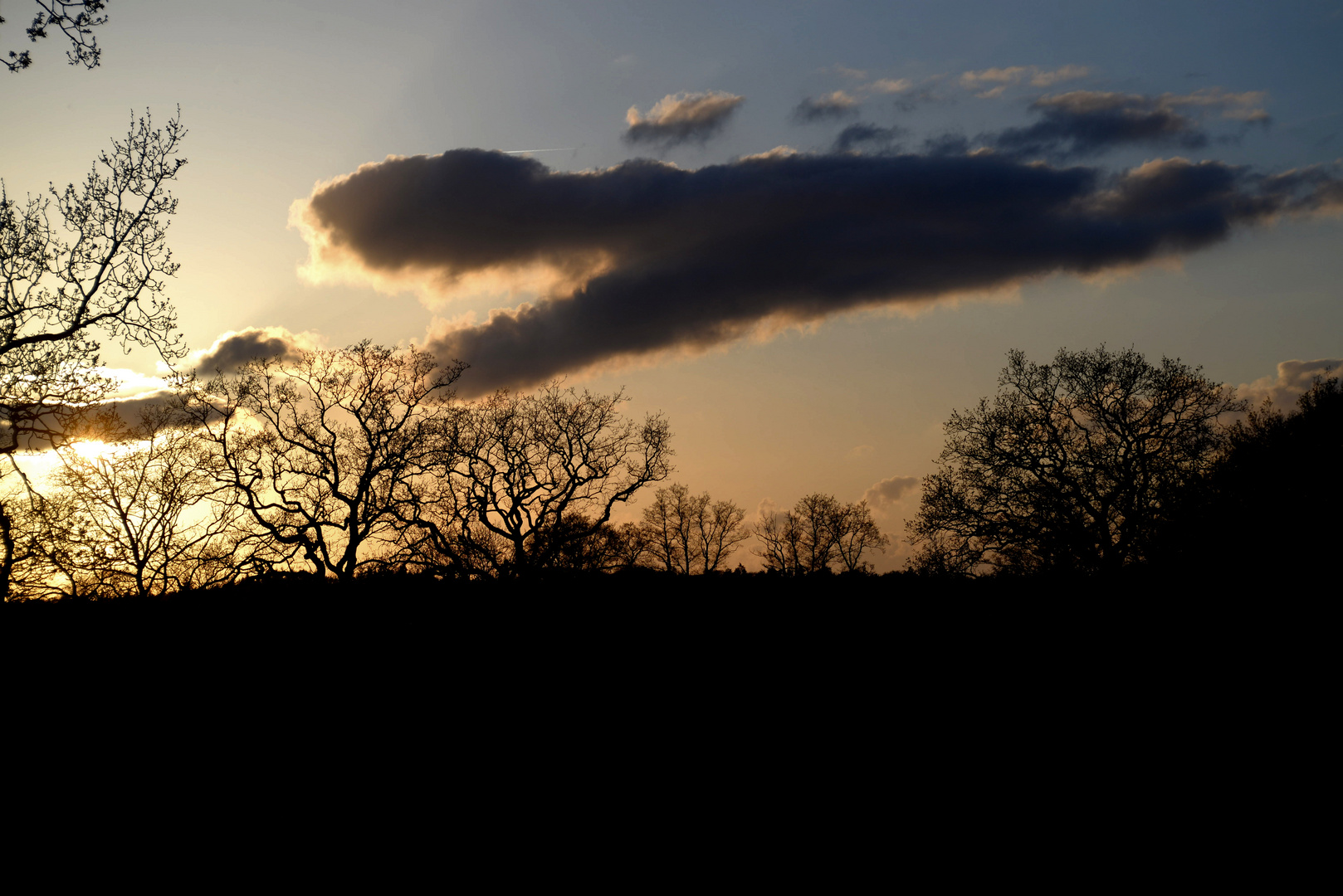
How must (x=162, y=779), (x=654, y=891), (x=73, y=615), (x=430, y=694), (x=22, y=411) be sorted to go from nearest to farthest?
(x=654, y=891), (x=162, y=779), (x=430, y=694), (x=73, y=615), (x=22, y=411)

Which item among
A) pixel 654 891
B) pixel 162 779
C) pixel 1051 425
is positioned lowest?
pixel 654 891

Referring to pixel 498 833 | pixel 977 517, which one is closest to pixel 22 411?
pixel 498 833

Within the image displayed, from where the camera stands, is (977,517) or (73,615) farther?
(977,517)

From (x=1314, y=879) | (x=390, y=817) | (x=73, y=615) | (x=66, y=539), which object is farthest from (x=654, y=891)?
(x=66, y=539)

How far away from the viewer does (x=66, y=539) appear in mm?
21922

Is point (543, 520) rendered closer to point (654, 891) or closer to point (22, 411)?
point (22, 411)

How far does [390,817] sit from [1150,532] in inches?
1206

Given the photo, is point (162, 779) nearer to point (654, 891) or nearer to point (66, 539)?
point (654, 891)

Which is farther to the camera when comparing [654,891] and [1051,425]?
[1051,425]

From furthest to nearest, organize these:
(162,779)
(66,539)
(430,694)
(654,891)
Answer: (66,539) → (430,694) → (162,779) → (654,891)

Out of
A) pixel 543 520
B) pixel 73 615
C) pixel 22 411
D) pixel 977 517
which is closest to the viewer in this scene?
pixel 73 615

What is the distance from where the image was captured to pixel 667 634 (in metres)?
8.29

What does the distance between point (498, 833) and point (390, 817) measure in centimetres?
90

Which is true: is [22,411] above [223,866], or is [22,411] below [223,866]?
above
